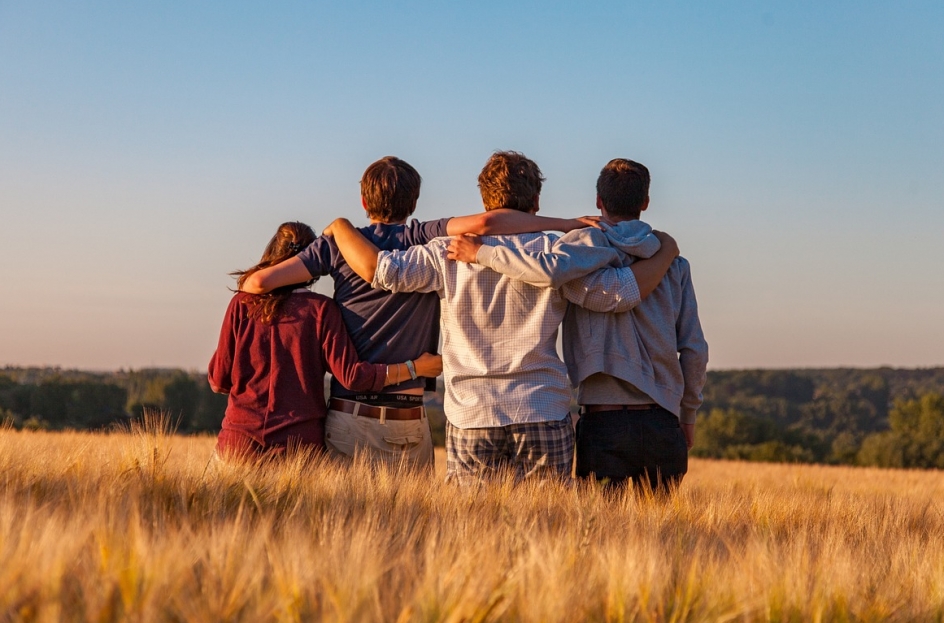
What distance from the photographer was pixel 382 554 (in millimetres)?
2951

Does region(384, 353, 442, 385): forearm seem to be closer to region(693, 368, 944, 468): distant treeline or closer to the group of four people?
the group of four people

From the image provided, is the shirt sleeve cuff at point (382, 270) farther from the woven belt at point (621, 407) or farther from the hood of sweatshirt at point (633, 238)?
the woven belt at point (621, 407)

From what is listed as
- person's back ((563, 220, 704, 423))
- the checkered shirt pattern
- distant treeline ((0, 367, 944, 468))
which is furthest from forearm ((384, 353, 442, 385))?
distant treeline ((0, 367, 944, 468))

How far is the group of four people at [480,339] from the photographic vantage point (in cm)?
491

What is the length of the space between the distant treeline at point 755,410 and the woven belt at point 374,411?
1614cm

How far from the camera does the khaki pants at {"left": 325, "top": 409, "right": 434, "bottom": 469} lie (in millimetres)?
5156

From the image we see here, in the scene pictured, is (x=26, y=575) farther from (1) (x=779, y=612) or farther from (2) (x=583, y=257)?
(2) (x=583, y=257)

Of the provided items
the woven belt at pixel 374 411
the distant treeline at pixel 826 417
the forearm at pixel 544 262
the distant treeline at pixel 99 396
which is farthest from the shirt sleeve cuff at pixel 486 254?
the distant treeline at pixel 826 417

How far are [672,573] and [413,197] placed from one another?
9.30 ft

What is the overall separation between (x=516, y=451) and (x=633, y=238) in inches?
53.0

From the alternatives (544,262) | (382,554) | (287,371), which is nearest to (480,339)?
(544,262)

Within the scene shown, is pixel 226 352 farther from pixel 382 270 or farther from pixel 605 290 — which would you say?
pixel 605 290

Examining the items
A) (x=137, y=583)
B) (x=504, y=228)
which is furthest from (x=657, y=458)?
(x=137, y=583)

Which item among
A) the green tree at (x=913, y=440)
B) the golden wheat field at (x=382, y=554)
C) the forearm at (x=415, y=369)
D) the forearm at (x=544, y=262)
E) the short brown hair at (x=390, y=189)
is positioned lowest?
the green tree at (x=913, y=440)
